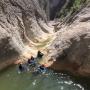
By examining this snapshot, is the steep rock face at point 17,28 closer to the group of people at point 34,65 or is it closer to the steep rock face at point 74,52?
the group of people at point 34,65

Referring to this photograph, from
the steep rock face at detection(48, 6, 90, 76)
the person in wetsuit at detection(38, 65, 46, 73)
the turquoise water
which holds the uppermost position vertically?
the steep rock face at detection(48, 6, 90, 76)

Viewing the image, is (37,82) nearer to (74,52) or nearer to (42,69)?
(42,69)

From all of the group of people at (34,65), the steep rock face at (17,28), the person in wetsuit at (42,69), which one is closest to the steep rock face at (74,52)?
the person in wetsuit at (42,69)

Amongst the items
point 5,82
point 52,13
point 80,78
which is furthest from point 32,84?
point 52,13

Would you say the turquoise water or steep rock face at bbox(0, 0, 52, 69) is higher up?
steep rock face at bbox(0, 0, 52, 69)

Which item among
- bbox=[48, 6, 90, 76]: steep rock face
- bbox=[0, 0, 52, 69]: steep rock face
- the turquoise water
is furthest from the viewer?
bbox=[0, 0, 52, 69]: steep rock face

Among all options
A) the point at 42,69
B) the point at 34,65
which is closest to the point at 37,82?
the point at 42,69

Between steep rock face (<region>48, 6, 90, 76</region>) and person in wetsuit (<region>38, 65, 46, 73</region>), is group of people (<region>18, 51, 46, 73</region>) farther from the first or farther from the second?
steep rock face (<region>48, 6, 90, 76</region>)

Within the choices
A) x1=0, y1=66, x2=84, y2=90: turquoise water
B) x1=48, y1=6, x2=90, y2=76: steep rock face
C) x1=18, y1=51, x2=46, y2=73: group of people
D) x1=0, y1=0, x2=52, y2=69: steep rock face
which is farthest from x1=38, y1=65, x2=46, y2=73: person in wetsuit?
x1=0, y1=0, x2=52, y2=69: steep rock face
